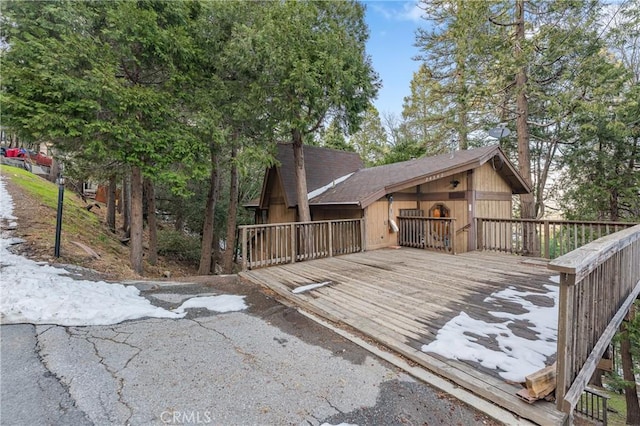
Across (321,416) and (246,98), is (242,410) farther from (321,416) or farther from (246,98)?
(246,98)

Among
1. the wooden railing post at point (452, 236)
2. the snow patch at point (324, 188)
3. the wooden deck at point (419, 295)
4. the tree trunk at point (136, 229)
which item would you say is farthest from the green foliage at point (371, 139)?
the tree trunk at point (136, 229)

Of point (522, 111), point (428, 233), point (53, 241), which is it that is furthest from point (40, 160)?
point (522, 111)

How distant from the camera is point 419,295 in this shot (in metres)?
4.67

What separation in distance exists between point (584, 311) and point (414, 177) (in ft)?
22.3

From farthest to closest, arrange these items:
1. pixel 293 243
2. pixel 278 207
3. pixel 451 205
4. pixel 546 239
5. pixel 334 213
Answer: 1. pixel 278 207
2. pixel 334 213
3. pixel 451 205
4. pixel 546 239
5. pixel 293 243

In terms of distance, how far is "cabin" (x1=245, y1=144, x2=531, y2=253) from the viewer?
9.17 meters

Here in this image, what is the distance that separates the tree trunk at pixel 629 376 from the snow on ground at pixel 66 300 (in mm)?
7782

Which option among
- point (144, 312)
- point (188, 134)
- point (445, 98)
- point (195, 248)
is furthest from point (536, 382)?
point (445, 98)

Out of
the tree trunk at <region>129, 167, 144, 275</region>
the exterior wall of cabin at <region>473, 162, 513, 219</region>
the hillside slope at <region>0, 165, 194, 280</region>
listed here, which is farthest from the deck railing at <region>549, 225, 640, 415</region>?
the tree trunk at <region>129, 167, 144, 275</region>

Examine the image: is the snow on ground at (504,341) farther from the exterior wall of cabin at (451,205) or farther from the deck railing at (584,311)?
the exterior wall of cabin at (451,205)

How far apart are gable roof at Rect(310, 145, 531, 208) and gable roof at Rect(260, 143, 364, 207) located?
3.18ft

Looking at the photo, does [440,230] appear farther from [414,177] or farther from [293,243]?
[293,243]

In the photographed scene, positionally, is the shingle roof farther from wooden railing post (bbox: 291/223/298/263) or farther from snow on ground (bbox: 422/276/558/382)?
snow on ground (bbox: 422/276/558/382)

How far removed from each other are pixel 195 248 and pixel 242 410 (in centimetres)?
1420
